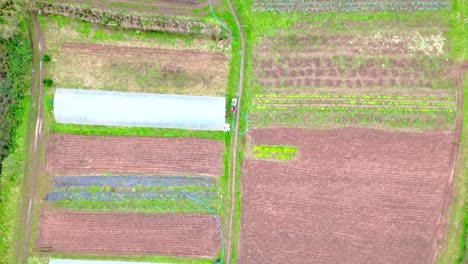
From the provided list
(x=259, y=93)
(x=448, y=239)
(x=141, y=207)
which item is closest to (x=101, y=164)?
(x=141, y=207)

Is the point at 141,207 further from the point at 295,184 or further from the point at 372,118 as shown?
the point at 372,118

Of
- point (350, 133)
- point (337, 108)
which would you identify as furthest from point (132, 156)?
point (350, 133)

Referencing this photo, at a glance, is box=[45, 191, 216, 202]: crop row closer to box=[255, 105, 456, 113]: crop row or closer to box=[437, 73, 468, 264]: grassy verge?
box=[255, 105, 456, 113]: crop row

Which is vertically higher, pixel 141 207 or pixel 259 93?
pixel 259 93

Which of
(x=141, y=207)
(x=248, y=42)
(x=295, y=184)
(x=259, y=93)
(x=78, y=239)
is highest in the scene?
(x=248, y=42)

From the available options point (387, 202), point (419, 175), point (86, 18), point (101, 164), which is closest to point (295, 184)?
point (387, 202)

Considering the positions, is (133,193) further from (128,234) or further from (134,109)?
(134,109)

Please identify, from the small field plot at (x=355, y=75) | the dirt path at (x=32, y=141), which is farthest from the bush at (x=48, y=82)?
the small field plot at (x=355, y=75)
